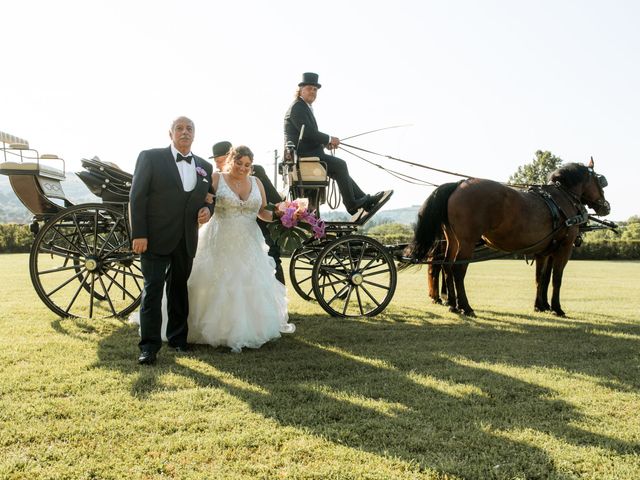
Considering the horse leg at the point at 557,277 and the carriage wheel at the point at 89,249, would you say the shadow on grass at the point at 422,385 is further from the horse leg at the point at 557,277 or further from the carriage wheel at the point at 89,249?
the horse leg at the point at 557,277

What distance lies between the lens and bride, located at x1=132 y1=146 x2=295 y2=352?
510 cm

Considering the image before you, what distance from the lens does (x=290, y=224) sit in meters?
5.52

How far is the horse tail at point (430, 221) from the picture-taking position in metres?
7.54

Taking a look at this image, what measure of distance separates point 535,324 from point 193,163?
4822 millimetres

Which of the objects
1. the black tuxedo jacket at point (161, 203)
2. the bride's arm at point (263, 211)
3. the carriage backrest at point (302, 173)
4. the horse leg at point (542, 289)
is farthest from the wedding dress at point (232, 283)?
the horse leg at point (542, 289)

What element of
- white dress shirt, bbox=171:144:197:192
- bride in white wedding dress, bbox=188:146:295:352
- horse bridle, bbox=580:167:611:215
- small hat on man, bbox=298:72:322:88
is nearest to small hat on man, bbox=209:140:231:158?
small hat on man, bbox=298:72:322:88

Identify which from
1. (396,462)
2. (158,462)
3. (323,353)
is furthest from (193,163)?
(396,462)

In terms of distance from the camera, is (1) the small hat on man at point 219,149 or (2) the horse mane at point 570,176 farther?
(2) the horse mane at point 570,176

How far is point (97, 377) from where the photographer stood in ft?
13.5

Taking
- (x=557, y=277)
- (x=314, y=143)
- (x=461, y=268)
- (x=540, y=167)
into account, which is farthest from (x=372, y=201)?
(x=540, y=167)

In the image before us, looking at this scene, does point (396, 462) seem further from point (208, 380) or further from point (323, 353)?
point (323, 353)

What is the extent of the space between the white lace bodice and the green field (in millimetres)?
1307

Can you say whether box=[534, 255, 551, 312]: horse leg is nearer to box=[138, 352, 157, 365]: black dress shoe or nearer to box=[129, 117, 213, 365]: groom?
box=[129, 117, 213, 365]: groom

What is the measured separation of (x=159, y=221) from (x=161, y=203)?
0.52ft
